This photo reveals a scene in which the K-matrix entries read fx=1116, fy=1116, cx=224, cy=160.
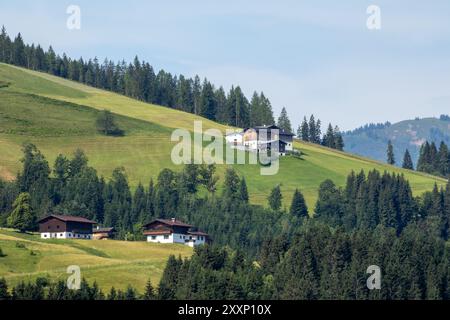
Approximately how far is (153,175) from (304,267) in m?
80.7

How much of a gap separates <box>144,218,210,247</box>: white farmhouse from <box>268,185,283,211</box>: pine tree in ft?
99.6

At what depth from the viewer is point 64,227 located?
147625 mm

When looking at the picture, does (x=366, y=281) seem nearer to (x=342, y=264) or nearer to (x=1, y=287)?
(x=342, y=264)

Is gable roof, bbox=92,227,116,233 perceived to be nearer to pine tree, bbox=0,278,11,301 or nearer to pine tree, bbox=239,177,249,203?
pine tree, bbox=239,177,249,203

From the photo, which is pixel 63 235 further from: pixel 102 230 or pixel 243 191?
pixel 243 191

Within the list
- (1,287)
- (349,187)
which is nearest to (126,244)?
(1,287)

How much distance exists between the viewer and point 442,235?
18725 cm

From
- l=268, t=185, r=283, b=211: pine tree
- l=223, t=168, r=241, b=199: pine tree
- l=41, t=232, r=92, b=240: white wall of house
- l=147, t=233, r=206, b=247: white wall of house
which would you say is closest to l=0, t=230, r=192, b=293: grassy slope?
l=41, t=232, r=92, b=240: white wall of house

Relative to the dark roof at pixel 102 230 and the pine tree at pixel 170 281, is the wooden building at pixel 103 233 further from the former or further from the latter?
the pine tree at pixel 170 281

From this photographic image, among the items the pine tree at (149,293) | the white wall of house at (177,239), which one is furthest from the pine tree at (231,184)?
the pine tree at (149,293)

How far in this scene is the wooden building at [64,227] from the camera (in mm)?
145625

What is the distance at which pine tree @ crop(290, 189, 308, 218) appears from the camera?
599ft

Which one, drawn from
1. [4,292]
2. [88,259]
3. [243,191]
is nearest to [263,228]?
[243,191]

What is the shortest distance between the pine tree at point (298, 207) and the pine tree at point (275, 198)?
2411mm
